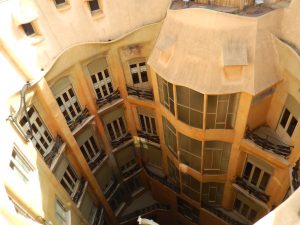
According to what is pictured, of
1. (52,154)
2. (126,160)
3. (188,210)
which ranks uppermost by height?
(52,154)

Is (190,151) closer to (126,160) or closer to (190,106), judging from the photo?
(190,106)

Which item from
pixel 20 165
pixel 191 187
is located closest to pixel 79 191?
pixel 20 165

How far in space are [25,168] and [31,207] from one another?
1906mm

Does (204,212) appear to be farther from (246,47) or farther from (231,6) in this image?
(231,6)

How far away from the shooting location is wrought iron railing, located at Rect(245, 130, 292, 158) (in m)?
15.0

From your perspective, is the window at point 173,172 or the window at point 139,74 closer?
the window at point 139,74

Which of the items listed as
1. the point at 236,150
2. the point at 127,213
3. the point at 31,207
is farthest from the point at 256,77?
the point at 127,213

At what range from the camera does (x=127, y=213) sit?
87.8 feet

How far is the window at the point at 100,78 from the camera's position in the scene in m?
18.5

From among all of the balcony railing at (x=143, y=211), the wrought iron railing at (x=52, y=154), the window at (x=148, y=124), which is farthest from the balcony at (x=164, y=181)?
the wrought iron railing at (x=52, y=154)

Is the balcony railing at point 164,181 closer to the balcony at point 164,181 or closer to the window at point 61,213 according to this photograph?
the balcony at point 164,181

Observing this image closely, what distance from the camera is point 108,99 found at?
20094 millimetres

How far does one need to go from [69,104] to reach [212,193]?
12543 mm

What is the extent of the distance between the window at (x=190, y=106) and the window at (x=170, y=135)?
2021mm
